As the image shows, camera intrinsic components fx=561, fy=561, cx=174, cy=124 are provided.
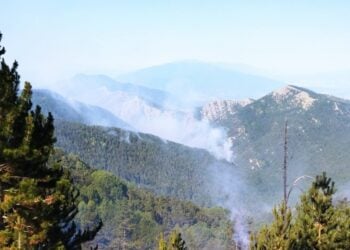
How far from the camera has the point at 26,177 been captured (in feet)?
66.0

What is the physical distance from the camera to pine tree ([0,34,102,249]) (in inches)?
752

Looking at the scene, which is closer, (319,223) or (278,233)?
(278,233)

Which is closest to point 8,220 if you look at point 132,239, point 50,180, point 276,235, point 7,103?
point 50,180

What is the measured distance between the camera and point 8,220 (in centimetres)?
1948

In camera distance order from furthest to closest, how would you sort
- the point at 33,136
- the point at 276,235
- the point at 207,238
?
1. the point at 207,238
2. the point at 276,235
3. the point at 33,136

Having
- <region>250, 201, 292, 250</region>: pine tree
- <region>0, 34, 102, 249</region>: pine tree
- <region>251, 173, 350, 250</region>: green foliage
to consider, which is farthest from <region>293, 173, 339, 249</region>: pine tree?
<region>0, 34, 102, 249</region>: pine tree

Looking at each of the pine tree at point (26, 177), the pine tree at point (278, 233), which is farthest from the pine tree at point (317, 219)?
the pine tree at point (26, 177)

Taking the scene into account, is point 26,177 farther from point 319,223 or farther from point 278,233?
point 319,223

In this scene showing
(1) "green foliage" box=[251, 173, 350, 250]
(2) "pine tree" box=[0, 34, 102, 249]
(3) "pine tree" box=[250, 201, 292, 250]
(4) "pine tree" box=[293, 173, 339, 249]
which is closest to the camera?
(2) "pine tree" box=[0, 34, 102, 249]

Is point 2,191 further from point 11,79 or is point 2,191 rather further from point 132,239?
point 132,239

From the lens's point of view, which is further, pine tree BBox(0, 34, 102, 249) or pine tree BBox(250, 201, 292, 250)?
pine tree BBox(250, 201, 292, 250)

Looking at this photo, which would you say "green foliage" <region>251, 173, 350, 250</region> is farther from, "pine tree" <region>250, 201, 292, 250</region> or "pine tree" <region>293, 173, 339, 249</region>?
"pine tree" <region>250, 201, 292, 250</region>

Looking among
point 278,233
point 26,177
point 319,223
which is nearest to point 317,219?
point 319,223

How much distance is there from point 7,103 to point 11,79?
36.5 inches
